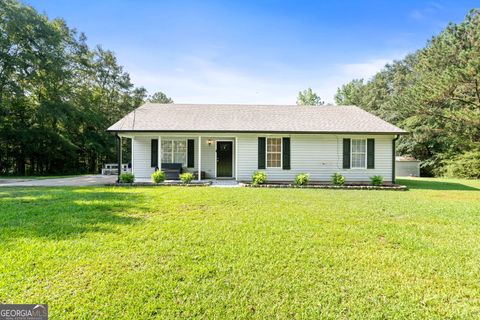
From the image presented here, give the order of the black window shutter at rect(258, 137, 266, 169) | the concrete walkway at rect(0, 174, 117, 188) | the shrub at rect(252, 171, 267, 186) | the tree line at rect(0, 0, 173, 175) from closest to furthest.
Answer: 1. the concrete walkway at rect(0, 174, 117, 188)
2. the shrub at rect(252, 171, 267, 186)
3. the black window shutter at rect(258, 137, 266, 169)
4. the tree line at rect(0, 0, 173, 175)

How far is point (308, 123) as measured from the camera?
41.1ft

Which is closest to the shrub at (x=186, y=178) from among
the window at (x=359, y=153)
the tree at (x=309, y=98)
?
the window at (x=359, y=153)

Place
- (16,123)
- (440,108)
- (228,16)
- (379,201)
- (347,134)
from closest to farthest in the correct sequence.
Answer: (379,201)
(228,16)
(347,134)
(16,123)
(440,108)

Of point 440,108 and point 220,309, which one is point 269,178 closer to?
point 220,309

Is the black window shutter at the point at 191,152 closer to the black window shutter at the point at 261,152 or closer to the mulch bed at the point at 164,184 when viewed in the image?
the mulch bed at the point at 164,184

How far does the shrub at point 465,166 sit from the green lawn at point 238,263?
16.0m

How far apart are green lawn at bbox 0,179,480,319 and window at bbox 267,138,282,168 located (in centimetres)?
615

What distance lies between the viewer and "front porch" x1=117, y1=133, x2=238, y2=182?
40.5ft

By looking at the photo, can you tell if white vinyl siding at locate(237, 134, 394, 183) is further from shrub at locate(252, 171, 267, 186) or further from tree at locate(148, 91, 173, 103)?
tree at locate(148, 91, 173, 103)

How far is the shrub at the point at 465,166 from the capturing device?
17.6m

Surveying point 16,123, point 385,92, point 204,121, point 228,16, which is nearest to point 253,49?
point 228,16

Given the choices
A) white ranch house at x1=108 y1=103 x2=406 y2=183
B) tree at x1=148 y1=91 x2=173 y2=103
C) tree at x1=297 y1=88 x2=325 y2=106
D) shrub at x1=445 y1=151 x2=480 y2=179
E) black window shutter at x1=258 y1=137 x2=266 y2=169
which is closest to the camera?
white ranch house at x1=108 y1=103 x2=406 y2=183

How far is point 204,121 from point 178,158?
2.26 meters

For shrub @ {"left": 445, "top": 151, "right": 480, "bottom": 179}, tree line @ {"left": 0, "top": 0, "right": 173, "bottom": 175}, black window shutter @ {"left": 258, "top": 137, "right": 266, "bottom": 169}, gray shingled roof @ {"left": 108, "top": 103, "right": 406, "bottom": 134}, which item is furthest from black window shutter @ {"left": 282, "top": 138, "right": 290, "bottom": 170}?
tree line @ {"left": 0, "top": 0, "right": 173, "bottom": 175}
